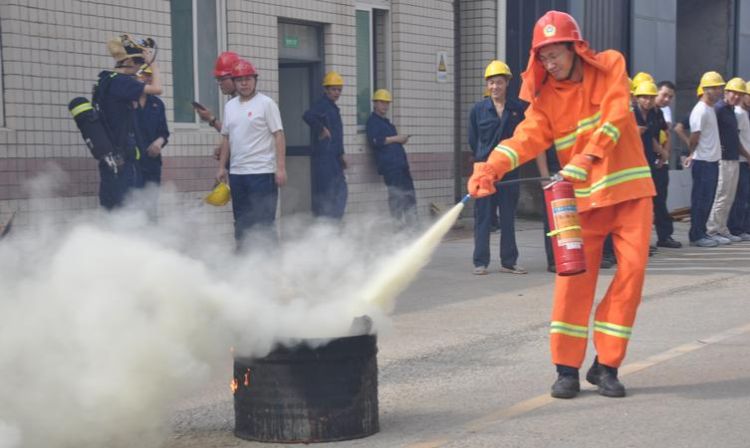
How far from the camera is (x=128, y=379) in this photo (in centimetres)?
520

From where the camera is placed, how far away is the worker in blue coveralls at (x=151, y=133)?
10844mm

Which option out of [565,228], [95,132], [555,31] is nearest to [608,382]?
[565,228]

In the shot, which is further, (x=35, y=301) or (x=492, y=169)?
(x=492, y=169)

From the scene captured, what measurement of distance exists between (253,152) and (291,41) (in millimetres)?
4319

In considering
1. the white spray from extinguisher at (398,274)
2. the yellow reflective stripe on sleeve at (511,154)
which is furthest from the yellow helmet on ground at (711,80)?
the white spray from extinguisher at (398,274)

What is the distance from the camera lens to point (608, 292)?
651 centimetres

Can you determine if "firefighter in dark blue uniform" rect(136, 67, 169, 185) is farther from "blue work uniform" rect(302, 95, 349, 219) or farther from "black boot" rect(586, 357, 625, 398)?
"black boot" rect(586, 357, 625, 398)

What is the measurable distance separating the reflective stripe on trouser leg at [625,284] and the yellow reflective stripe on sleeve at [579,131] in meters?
0.46

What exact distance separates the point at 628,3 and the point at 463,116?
5.65 metres

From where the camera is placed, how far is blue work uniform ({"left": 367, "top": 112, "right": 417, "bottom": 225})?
1510 cm

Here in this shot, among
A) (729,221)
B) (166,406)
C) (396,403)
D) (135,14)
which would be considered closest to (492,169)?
(396,403)

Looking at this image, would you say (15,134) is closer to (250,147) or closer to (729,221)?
(250,147)

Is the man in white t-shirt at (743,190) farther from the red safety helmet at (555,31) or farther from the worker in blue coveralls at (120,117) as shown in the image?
the red safety helmet at (555,31)

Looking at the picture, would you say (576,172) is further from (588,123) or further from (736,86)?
(736,86)
